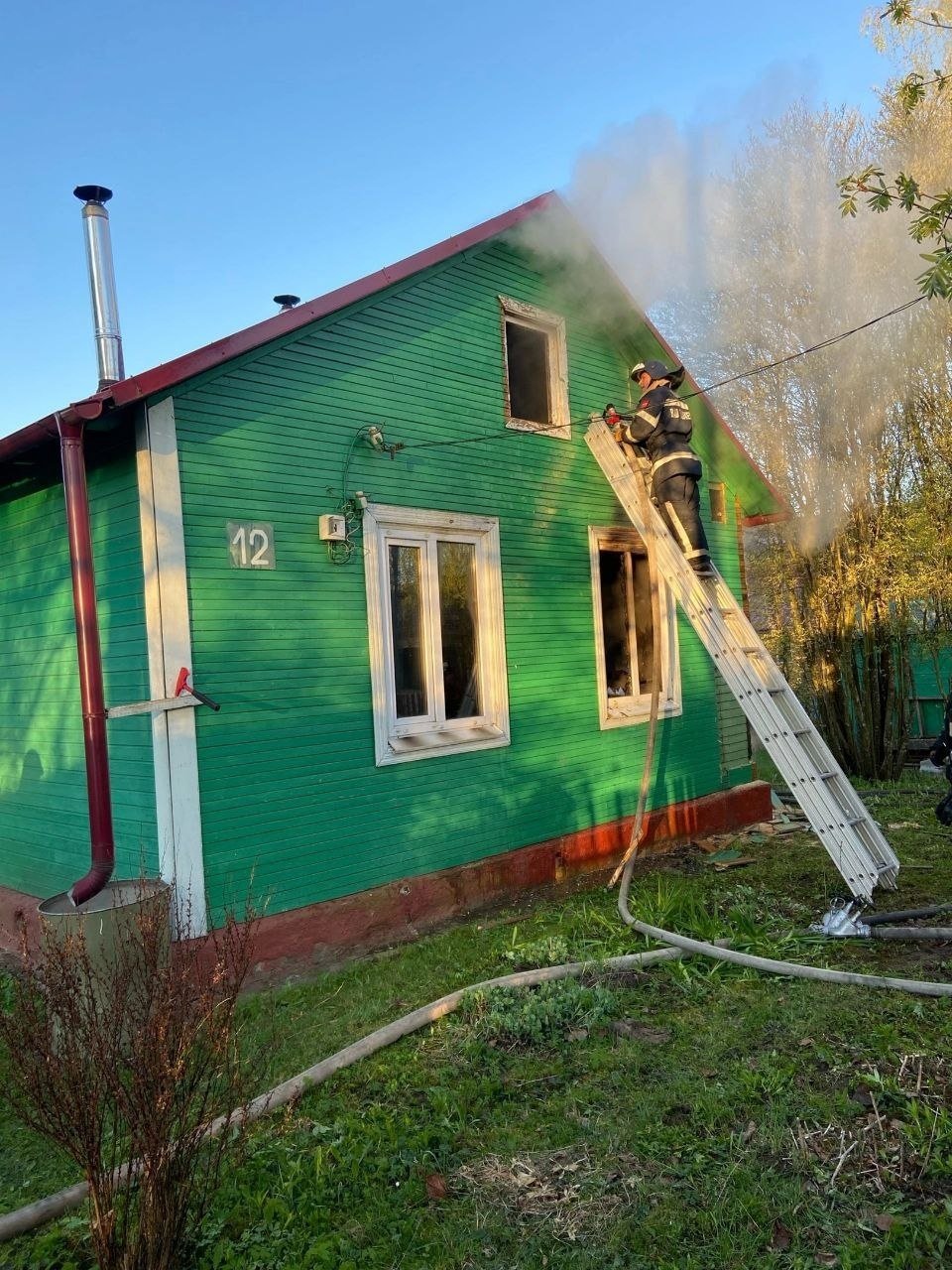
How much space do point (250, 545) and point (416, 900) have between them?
2808mm

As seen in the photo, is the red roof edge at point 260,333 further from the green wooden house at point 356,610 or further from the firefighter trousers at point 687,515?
the firefighter trousers at point 687,515

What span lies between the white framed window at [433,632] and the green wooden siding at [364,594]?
137 millimetres

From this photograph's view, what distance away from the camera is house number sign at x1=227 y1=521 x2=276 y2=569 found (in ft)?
18.2

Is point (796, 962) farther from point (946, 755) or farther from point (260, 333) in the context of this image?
point (260, 333)

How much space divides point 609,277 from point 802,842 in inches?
235

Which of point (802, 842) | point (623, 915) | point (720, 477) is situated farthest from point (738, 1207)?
point (720, 477)

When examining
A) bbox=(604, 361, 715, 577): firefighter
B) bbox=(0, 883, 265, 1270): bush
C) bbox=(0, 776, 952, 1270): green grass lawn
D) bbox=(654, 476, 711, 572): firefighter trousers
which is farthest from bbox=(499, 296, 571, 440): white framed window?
bbox=(0, 883, 265, 1270): bush

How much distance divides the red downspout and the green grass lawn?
4.29 ft

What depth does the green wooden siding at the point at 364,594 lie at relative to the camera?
5.46 metres

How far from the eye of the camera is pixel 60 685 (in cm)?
617

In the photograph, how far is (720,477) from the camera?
10.4 m

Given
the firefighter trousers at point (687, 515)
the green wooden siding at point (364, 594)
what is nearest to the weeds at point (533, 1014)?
the green wooden siding at point (364, 594)

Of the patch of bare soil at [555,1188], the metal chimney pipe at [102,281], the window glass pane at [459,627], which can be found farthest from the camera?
the window glass pane at [459,627]

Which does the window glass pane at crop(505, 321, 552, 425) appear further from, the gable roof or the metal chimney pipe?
the metal chimney pipe
